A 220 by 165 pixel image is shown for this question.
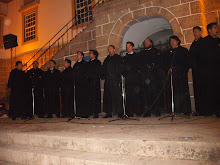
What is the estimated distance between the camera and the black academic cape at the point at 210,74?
457 cm

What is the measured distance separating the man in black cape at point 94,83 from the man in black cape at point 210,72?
286 centimetres

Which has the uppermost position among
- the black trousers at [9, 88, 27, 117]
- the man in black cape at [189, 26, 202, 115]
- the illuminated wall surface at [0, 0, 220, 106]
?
the illuminated wall surface at [0, 0, 220, 106]

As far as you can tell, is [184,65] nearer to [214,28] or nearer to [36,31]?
[214,28]

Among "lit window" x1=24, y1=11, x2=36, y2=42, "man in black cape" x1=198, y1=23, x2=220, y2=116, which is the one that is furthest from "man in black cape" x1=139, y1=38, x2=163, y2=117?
"lit window" x1=24, y1=11, x2=36, y2=42

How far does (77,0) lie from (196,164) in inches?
458

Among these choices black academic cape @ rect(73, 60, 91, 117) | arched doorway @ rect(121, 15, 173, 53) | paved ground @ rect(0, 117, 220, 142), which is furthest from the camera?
arched doorway @ rect(121, 15, 173, 53)

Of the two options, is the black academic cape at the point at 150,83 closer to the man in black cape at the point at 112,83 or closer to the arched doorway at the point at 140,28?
the man in black cape at the point at 112,83

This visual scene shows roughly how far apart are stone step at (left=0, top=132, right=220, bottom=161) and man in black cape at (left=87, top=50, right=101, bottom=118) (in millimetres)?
2837

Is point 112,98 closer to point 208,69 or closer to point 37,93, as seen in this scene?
point 208,69

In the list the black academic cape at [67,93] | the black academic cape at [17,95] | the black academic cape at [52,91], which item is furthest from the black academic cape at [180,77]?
the black academic cape at [17,95]

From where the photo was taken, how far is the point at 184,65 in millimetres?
4832

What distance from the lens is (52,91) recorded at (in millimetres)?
7043

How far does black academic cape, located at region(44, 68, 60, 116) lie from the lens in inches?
274

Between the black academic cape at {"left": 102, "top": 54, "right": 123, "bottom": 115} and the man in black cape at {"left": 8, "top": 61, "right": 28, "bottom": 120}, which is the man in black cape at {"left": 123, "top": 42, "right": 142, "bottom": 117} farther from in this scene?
the man in black cape at {"left": 8, "top": 61, "right": 28, "bottom": 120}
